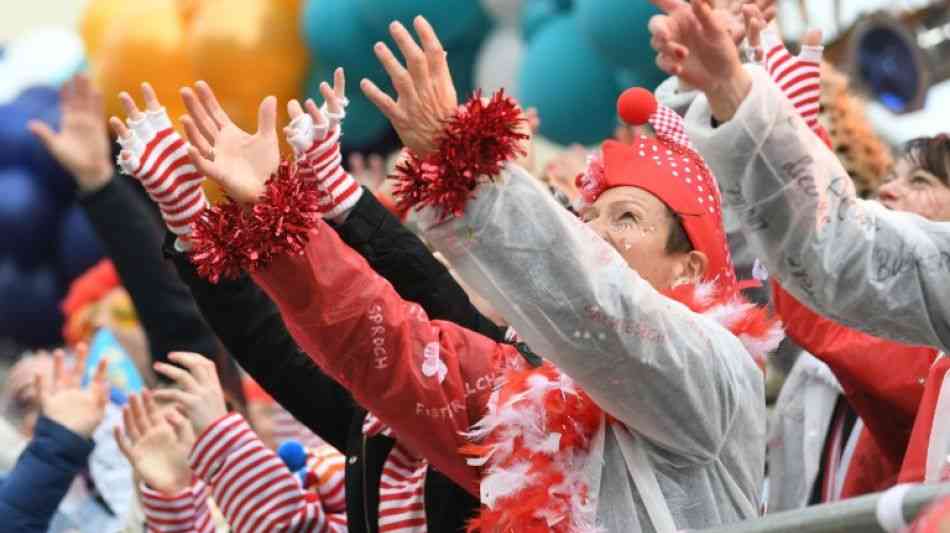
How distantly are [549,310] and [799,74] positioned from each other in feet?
2.85

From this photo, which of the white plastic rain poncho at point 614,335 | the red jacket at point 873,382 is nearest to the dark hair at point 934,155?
the red jacket at point 873,382

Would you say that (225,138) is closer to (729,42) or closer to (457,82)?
(729,42)

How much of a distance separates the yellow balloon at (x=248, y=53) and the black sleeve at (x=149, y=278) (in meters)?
1.72

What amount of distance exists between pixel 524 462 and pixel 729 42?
629 mm

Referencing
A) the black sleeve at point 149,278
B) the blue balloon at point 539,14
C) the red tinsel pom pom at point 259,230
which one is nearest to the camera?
the red tinsel pom pom at point 259,230

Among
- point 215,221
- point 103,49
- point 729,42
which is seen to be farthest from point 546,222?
point 103,49

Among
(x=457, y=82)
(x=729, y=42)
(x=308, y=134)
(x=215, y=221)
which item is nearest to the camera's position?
(x=729, y=42)

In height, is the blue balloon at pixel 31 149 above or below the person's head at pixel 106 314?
above

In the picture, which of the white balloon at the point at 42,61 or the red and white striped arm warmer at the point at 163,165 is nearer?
the red and white striped arm warmer at the point at 163,165

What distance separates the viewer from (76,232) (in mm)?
6590

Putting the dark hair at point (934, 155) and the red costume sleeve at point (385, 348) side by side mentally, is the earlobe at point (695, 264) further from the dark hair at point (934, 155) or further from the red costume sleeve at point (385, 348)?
the dark hair at point (934, 155)

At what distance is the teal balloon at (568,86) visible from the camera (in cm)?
496

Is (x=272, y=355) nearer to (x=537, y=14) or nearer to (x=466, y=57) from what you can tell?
(x=537, y=14)

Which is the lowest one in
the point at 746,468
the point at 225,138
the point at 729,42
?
the point at 746,468
